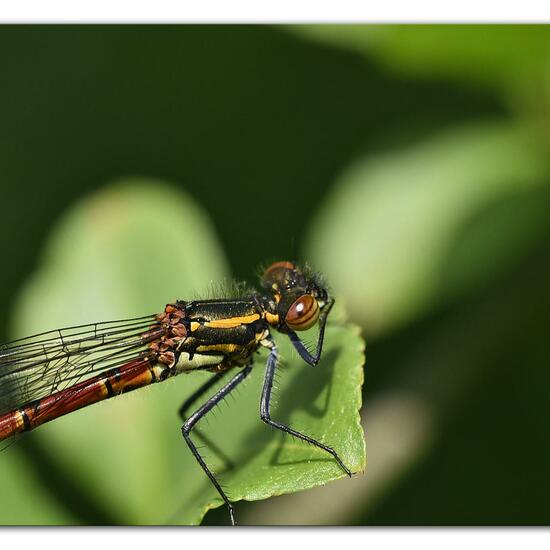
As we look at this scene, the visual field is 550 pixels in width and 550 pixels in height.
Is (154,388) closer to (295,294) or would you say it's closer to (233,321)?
(233,321)

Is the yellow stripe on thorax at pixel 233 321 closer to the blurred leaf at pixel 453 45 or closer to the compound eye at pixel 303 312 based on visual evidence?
the compound eye at pixel 303 312

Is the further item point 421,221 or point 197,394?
point 421,221

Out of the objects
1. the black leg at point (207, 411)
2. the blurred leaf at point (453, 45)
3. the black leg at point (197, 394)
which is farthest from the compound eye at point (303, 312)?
the blurred leaf at point (453, 45)

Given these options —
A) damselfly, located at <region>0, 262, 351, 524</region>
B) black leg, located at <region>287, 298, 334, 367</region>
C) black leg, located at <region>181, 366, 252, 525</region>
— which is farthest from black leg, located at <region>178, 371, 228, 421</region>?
black leg, located at <region>287, 298, 334, 367</region>

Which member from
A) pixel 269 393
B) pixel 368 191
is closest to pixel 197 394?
pixel 269 393

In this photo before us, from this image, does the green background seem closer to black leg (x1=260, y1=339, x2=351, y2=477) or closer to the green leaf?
the green leaf

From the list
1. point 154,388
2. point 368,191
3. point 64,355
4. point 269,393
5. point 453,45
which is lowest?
point 269,393
